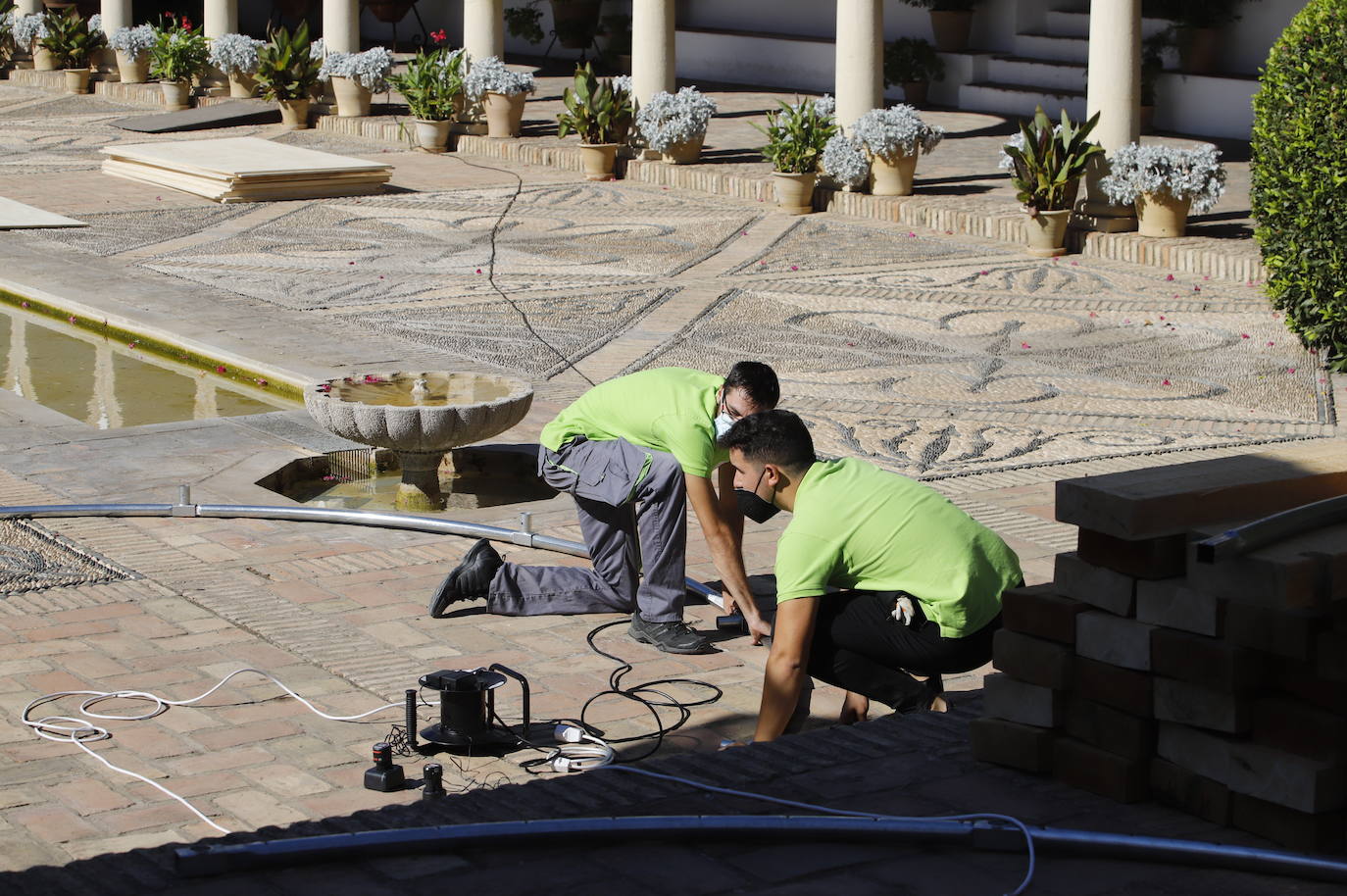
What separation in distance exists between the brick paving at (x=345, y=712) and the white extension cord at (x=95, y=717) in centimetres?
4

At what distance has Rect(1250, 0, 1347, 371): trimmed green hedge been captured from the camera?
36.3ft

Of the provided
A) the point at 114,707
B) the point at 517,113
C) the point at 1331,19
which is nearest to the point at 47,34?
the point at 517,113

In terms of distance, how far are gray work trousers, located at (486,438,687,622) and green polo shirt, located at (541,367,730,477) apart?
0.17 ft

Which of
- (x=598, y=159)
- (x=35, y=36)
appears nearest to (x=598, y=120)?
(x=598, y=159)

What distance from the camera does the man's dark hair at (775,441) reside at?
16.8 ft

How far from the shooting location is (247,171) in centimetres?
1823

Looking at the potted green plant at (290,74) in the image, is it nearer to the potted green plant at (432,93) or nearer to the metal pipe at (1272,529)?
the potted green plant at (432,93)

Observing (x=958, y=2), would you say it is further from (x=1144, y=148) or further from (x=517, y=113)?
(x=1144, y=148)

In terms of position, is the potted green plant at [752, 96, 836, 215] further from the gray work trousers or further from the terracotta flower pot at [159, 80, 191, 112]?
the terracotta flower pot at [159, 80, 191, 112]

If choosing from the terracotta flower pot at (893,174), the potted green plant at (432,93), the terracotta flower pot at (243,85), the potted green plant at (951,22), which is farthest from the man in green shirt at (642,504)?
the terracotta flower pot at (243,85)

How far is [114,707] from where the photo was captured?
19.0 ft

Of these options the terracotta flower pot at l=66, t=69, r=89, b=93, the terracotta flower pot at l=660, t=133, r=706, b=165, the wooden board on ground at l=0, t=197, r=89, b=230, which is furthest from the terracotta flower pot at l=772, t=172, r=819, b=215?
the terracotta flower pot at l=66, t=69, r=89, b=93

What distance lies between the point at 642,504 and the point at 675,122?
1348 centimetres

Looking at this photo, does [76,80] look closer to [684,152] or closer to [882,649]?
[684,152]
